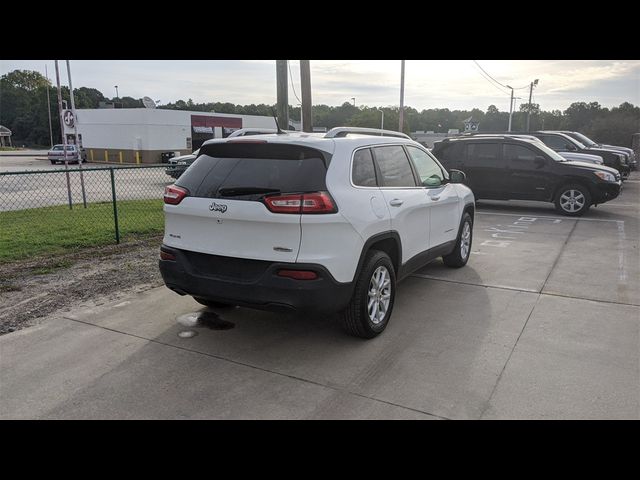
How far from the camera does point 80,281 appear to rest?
5938mm

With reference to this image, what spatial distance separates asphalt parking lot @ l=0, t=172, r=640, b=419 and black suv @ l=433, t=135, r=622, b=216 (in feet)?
18.8

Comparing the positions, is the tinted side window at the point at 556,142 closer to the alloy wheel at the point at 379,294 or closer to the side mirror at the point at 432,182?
the side mirror at the point at 432,182

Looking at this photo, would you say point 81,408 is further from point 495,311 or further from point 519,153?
point 519,153

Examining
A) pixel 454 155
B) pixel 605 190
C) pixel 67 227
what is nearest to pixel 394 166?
pixel 67 227

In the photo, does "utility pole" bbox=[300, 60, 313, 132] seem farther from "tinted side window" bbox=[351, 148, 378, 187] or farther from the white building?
the white building

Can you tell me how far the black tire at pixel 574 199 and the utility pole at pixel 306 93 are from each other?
602 centimetres

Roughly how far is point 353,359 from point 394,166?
200cm

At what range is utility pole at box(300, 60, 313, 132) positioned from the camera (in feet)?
35.3

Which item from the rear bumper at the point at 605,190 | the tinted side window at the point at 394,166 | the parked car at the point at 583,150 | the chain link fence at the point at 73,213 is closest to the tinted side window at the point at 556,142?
the parked car at the point at 583,150

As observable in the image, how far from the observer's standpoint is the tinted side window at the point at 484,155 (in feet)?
39.5

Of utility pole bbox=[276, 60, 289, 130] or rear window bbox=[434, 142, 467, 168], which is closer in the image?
utility pole bbox=[276, 60, 289, 130]

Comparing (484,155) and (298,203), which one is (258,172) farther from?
(484,155)

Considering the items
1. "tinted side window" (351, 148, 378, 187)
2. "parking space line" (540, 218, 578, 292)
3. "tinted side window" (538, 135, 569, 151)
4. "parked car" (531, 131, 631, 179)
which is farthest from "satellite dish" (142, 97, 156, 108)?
"tinted side window" (351, 148, 378, 187)
